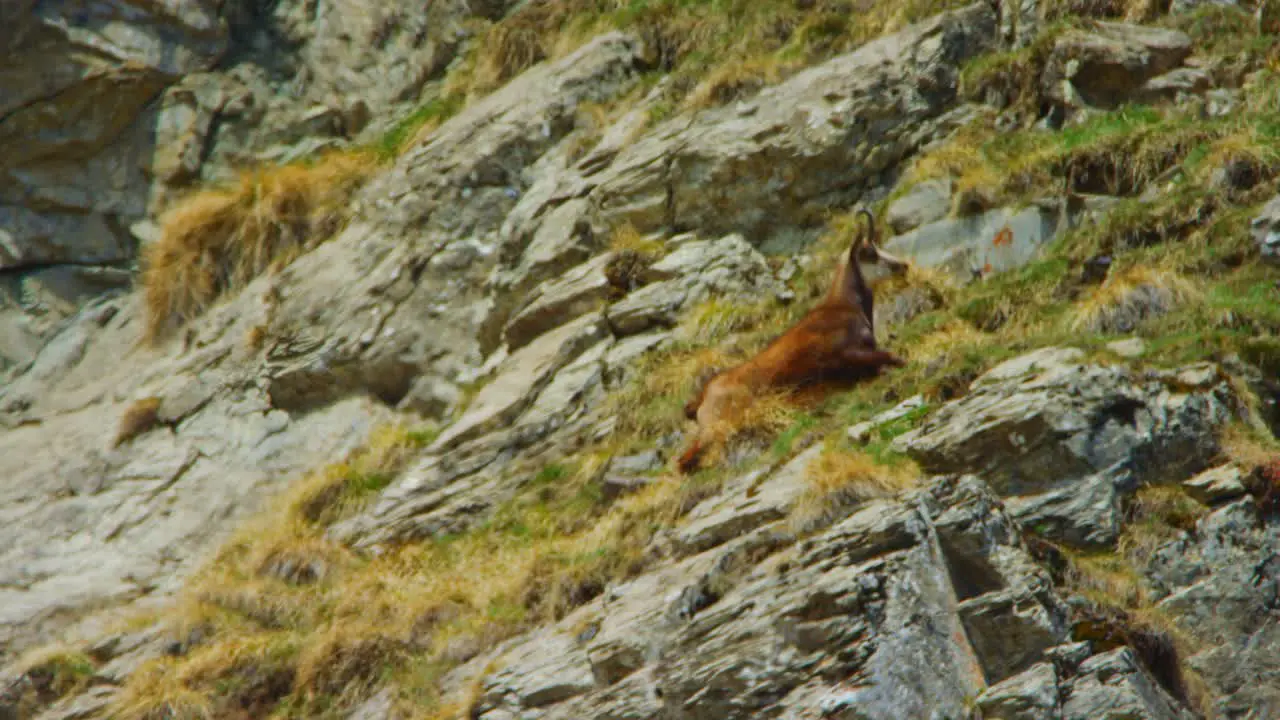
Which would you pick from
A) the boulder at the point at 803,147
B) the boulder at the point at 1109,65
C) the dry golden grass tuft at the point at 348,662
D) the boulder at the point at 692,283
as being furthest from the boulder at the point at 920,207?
the dry golden grass tuft at the point at 348,662

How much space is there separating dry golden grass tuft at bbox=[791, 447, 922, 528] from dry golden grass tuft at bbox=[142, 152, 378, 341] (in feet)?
26.9

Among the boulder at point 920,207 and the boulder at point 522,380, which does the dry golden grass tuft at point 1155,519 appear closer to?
the boulder at point 920,207

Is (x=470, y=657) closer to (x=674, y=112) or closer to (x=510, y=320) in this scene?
(x=510, y=320)

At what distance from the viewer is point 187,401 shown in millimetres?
12977

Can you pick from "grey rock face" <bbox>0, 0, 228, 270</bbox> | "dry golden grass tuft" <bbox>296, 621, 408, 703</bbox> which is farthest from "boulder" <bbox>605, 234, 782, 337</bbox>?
"grey rock face" <bbox>0, 0, 228, 270</bbox>

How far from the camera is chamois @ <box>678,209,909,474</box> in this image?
8.88 meters

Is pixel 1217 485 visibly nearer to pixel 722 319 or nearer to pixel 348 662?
pixel 722 319

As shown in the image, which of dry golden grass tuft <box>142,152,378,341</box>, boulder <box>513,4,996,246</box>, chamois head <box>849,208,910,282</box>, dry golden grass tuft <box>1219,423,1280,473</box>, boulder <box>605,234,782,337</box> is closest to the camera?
dry golden grass tuft <box>1219,423,1280,473</box>

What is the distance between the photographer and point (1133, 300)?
8469 millimetres

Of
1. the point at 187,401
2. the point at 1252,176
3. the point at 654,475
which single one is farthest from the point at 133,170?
the point at 1252,176

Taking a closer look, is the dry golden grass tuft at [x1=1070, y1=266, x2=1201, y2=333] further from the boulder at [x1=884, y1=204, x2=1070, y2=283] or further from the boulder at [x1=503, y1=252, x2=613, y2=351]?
the boulder at [x1=503, y1=252, x2=613, y2=351]

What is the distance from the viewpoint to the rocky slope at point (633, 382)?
6414 millimetres

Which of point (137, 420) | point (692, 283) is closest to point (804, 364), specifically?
point (692, 283)

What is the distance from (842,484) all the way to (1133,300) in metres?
2.63
